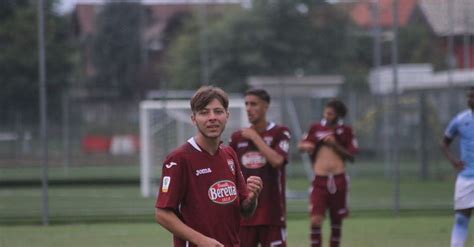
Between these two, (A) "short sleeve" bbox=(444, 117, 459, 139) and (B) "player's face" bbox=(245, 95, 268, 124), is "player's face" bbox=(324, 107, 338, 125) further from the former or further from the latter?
(B) "player's face" bbox=(245, 95, 268, 124)

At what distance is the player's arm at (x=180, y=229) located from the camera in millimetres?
5945

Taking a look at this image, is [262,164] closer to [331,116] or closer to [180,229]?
[331,116]

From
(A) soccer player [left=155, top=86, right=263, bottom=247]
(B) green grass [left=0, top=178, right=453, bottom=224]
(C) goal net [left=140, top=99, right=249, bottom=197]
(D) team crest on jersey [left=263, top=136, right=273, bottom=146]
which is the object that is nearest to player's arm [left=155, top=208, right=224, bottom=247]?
(A) soccer player [left=155, top=86, right=263, bottom=247]

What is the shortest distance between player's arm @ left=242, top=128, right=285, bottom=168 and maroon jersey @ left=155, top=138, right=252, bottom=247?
10.9 ft

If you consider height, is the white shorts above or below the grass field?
above

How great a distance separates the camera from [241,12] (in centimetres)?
2753

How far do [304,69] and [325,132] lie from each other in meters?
14.2

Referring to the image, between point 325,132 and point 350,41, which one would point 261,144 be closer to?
point 325,132

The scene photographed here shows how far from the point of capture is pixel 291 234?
15375mm

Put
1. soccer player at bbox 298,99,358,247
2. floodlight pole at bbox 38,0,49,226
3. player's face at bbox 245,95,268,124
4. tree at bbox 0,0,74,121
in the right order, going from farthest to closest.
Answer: tree at bbox 0,0,74,121
floodlight pole at bbox 38,0,49,226
soccer player at bbox 298,99,358,247
player's face at bbox 245,95,268,124

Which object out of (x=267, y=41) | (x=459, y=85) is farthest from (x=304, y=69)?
(x=459, y=85)

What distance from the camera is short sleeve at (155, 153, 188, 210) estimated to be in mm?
6055

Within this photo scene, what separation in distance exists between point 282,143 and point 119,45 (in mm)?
12700

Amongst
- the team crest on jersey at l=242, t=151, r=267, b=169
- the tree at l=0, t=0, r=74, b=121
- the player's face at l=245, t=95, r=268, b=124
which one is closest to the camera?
the player's face at l=245, t=95, r=268, b=124
